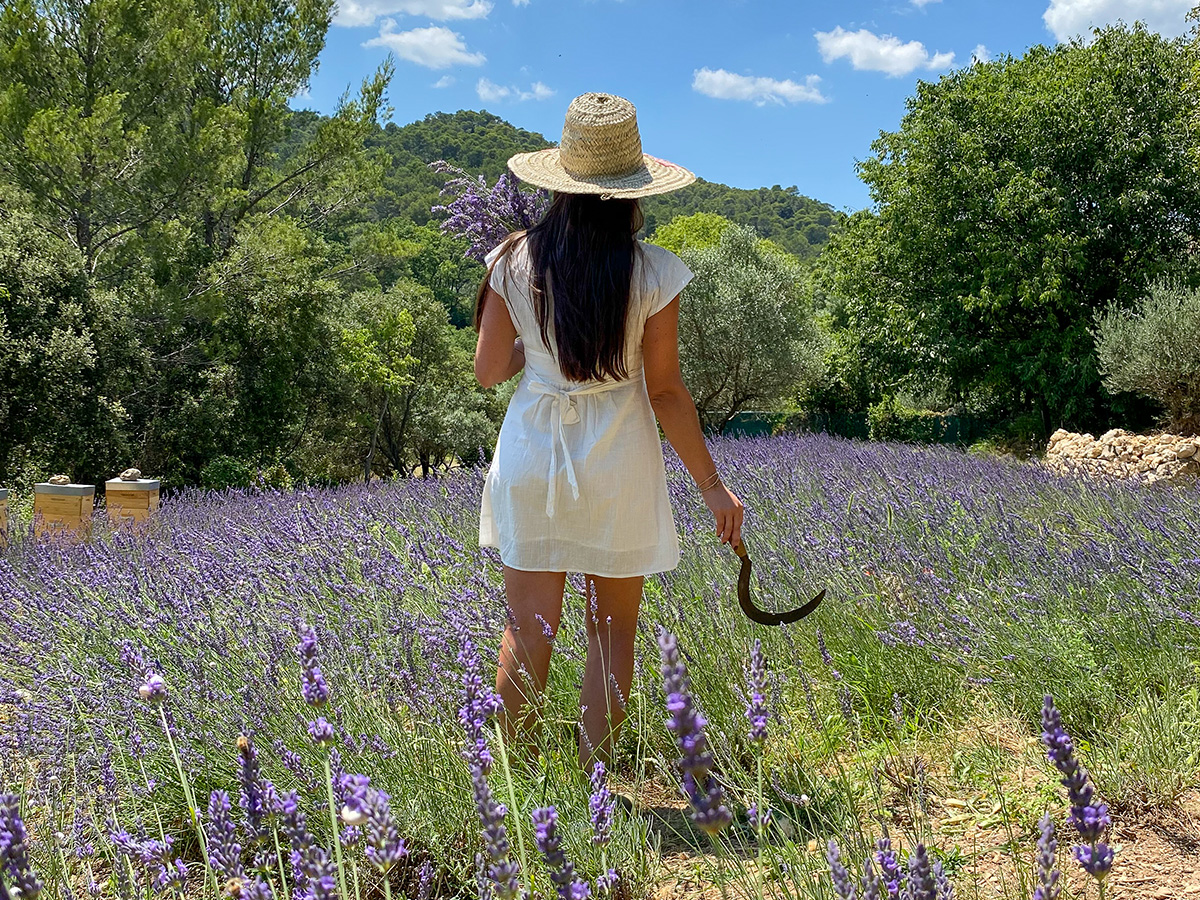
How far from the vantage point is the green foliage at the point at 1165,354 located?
1205 cm

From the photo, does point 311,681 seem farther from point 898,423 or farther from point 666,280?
point 898,423

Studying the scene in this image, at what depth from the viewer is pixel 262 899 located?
1.11m

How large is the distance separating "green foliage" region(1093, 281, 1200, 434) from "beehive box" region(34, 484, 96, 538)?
12.6 metres

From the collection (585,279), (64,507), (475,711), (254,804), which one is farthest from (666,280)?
(64,507)

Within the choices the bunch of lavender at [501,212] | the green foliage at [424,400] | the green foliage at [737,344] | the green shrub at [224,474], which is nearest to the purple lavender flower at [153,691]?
the bunch of lavender at [501,212]

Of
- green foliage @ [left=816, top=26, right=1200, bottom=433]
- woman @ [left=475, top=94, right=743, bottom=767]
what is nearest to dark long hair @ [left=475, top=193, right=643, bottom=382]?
woman @ [left=475, top=94, right=743, bottom=767]

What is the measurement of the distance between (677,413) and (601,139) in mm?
690

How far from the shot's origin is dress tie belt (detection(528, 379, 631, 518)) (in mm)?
2221

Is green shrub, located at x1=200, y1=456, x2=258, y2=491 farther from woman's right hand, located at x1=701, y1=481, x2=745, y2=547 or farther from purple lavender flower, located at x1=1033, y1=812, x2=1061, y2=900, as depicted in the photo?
purple lavender flower, located at x1=1033, y1=812, x2=1061, y2=900

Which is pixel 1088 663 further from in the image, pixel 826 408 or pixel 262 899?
pixel 826 408

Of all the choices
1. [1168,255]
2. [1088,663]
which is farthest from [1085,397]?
[1088,663]

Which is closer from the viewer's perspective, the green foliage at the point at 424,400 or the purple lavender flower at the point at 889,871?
the purple lavender flower at the point at 889,871

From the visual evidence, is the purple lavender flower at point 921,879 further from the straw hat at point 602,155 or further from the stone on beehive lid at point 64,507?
the stone on beehive lid at point 64,507

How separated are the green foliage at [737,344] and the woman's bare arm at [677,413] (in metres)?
17.9
